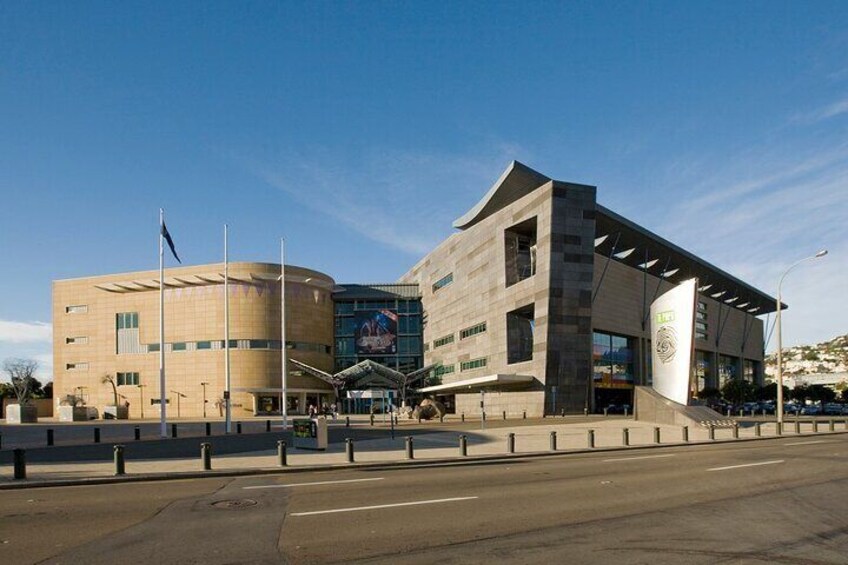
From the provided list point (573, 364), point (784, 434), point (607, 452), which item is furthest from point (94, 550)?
point (573, 364)

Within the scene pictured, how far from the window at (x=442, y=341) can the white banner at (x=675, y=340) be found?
48735mm

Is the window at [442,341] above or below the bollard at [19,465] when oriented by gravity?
below

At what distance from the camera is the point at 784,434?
38.1m

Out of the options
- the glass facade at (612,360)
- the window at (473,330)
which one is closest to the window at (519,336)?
the window at (473,330)

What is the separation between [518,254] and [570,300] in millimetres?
12231

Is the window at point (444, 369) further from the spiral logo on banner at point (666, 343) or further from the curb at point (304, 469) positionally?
the curb at point (304, 469)

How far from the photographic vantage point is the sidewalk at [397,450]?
65.1 feet

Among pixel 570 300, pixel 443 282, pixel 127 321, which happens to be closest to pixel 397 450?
pixel 570 300

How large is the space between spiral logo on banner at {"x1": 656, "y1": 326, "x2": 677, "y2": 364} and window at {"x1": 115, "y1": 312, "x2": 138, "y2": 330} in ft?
240

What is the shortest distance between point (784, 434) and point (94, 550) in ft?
125

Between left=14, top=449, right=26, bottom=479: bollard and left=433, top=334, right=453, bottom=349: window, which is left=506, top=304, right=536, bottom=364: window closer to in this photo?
left=433, top=334, right=453, bottom=349: window

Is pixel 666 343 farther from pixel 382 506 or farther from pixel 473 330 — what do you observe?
pixel 473 330

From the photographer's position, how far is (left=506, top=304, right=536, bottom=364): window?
73812 millimetres

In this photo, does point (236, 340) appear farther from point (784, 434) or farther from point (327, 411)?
point (784, 434)
